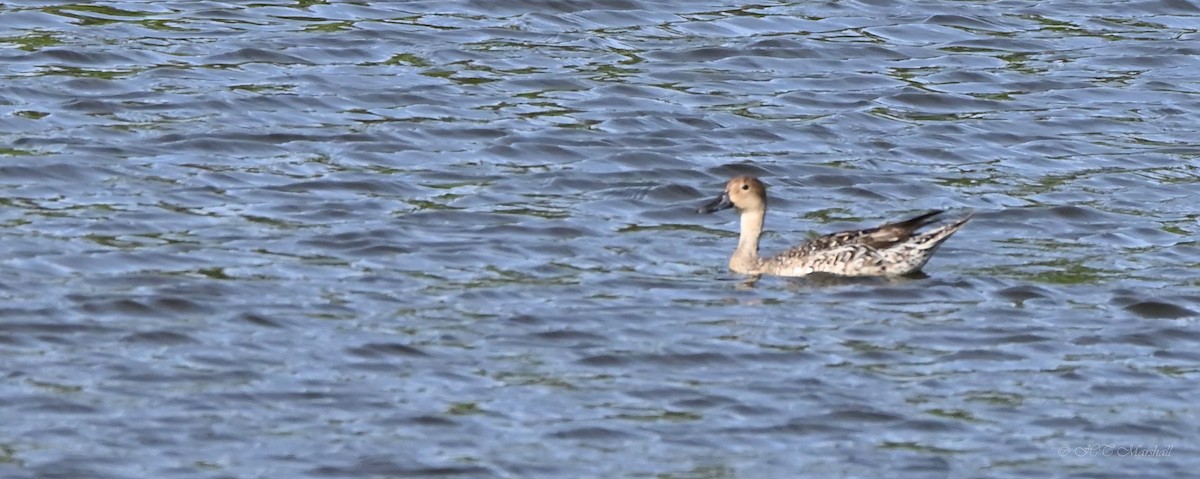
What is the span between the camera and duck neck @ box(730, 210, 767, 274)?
1399cm

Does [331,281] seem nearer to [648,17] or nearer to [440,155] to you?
[440,155]

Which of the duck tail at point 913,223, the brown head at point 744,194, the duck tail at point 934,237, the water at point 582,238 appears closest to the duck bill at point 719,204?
the brown head at point 744,194

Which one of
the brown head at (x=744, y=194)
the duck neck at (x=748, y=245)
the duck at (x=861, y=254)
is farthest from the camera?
the brown head at (x=744, y=194)

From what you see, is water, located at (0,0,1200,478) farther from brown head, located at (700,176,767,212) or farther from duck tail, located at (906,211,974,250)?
brown head, located at (700,176,767,212)

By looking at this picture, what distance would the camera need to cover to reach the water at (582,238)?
404 inches

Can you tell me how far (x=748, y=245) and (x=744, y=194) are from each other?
39 cm

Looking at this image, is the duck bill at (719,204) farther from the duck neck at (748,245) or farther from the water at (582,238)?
the water at (582,238)

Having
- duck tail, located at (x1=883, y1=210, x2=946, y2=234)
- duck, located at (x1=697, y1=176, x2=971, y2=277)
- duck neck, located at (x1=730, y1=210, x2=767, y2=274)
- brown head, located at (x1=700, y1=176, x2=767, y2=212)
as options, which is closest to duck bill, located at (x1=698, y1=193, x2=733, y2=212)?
brown head, located at (x1=700, y1=176, x2=767, y2=212)

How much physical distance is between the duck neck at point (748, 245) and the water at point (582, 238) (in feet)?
0.47

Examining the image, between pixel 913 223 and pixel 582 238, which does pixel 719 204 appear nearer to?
pixel 582 238

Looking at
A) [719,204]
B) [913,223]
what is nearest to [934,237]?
[913,223]

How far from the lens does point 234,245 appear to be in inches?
527

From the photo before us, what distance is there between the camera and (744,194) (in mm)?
14469

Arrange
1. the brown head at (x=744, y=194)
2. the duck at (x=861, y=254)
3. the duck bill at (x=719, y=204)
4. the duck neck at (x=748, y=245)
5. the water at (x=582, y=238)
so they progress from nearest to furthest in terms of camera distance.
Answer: the water at (x=582, y=238)
the duck at (x=861, y=254)
the duck neck at (x=748, y=245)
the brown head at (x=744, y=194)
the duck bill at (x=719, y=204)
